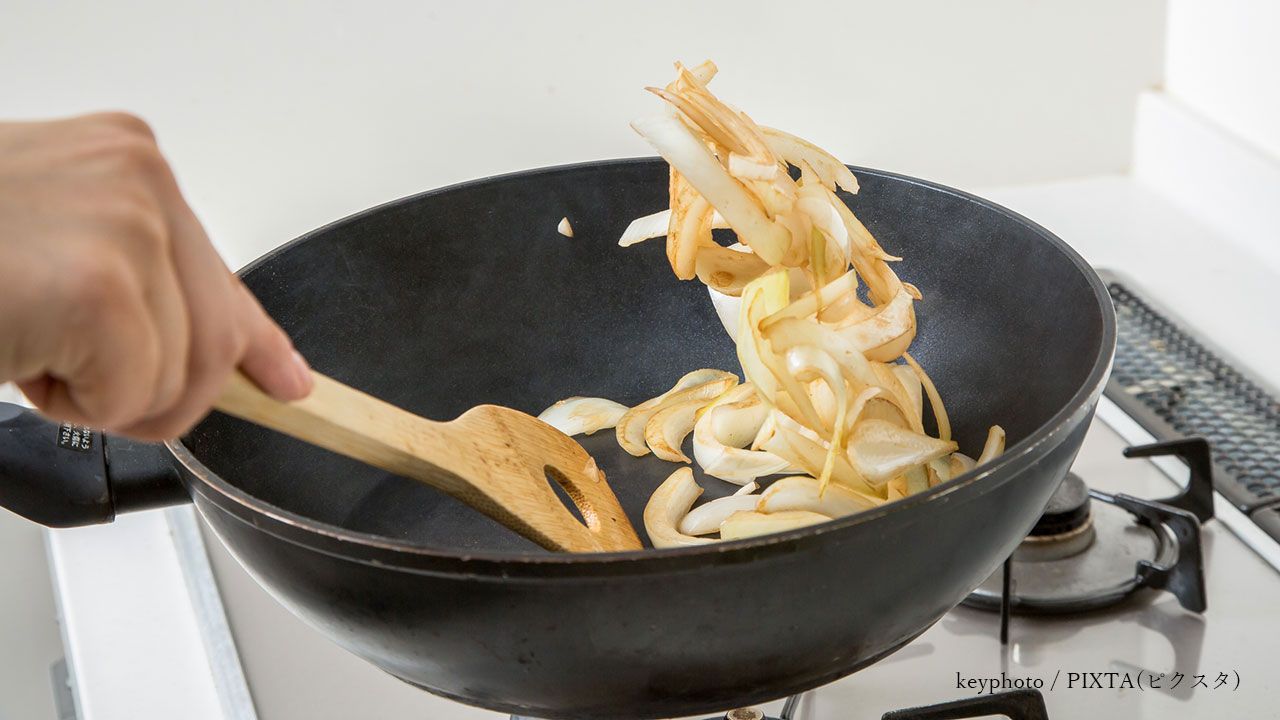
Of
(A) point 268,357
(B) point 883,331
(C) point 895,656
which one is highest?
(A) point 268,357

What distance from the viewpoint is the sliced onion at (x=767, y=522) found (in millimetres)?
562

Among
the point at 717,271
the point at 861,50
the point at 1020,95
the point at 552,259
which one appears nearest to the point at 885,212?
the point at 717,271

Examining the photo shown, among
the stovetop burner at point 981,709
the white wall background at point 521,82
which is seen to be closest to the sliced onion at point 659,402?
the stovetop burner at point 981,709

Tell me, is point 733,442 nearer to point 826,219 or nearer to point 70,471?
point 826,219

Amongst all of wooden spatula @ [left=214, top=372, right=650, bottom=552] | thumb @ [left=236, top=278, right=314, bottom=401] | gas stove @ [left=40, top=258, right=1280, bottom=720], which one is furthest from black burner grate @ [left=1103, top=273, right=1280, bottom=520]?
thumb @ [left=236, top=278, right=314, bottom=401]

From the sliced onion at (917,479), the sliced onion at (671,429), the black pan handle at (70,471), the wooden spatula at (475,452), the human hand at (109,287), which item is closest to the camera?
the human hand at (109,287)

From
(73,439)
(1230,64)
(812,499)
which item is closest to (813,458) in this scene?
(812,499)

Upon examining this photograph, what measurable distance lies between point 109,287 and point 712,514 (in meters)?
0.46

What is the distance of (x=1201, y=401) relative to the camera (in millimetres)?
873

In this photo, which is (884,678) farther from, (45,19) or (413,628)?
(45,19)

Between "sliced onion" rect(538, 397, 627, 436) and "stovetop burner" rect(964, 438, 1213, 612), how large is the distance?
11.2 inches

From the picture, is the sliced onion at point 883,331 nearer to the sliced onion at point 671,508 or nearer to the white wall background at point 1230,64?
the sliced onion at point 671,508

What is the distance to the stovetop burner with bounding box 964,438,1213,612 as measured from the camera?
671 millimetres

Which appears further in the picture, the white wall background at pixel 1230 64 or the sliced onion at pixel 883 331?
the white wall background at pixel 1230 64
